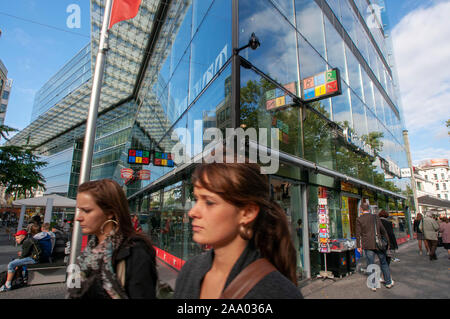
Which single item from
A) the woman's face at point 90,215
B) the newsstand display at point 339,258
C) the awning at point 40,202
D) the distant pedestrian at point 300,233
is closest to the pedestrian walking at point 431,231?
the newsstand display at point 339,258

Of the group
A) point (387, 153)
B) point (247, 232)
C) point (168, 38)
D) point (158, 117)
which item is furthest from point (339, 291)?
point (387, 153)

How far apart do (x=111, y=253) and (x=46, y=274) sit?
7.27 metres

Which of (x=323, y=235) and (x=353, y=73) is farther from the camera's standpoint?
(x=353, y=73)

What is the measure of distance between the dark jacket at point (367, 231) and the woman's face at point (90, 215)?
247 inches

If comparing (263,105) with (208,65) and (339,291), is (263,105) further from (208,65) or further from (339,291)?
(339,291)

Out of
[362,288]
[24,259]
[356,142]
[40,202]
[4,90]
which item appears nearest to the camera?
[362,288]

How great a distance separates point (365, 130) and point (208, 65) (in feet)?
36.3

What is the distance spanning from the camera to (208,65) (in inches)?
301

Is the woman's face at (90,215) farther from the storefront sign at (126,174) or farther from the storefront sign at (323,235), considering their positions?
the storefront sign at (126,174)

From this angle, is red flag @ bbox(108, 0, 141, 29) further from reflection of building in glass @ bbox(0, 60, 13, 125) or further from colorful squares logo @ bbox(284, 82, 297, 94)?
reflection of building in glass @ bbox(0, 60, 13, 125)

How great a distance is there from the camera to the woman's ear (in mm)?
1157

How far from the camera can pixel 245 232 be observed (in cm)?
114

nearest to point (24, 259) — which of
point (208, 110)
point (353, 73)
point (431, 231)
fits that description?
point (208, 110)

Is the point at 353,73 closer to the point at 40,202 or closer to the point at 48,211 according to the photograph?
the point at 48,211
